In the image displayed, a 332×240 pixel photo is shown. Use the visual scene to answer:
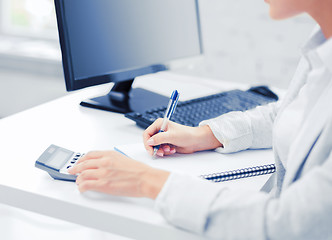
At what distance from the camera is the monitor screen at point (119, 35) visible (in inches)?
40.4

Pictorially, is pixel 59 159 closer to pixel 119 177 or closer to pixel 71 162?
pixel 71 162

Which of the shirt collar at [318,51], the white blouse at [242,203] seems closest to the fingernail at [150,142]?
the white blouse at [242,203]

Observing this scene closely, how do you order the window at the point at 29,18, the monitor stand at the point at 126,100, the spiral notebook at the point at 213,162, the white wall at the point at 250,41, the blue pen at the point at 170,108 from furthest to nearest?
the window at the point at 29,18 → the white wall at the point at 250,41 → the monitor stand at the point at 126,100 → the blue pen at the point at 170,108 → the spiral notebook at the point at 213,162

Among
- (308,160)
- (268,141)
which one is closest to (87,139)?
(268,141)

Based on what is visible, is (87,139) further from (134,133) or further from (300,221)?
(300,221)

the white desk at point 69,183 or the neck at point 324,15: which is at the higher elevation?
the neck at point 324,15

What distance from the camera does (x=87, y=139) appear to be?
98 cm

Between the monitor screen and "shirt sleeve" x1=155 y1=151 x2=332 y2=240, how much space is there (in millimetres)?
502

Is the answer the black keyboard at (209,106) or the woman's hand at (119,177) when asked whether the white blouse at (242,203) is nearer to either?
the woman's hand at (119,177)

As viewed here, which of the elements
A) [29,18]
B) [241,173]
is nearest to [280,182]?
[241,173]

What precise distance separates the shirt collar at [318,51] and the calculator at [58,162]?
17.9 inches

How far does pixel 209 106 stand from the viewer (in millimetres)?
1181

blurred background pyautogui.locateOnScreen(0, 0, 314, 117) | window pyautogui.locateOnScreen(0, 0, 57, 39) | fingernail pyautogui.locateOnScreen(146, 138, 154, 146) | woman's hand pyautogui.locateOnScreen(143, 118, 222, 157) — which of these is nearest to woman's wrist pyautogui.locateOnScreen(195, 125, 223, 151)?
woman's hand pyautogui.locateOnScreen(143, 118, 222, 157)

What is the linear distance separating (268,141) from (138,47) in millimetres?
459
